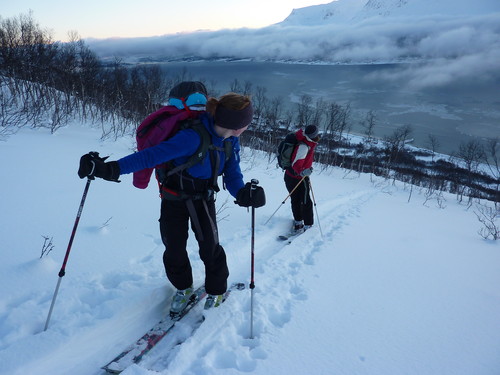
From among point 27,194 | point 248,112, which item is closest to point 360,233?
point 248,112

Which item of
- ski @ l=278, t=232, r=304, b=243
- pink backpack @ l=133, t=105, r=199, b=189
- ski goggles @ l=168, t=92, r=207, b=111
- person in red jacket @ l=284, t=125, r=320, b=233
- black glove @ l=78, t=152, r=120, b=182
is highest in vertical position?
ski goggles @ l=168, t=92, r=207, b=111

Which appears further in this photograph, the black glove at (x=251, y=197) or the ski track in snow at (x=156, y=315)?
the black glove at (x=251, y=197)

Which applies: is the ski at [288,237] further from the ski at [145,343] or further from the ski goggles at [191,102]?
the ski goggles at [191,102]

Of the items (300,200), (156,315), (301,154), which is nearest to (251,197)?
(156,315)

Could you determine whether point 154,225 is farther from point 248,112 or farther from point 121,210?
point 248,112

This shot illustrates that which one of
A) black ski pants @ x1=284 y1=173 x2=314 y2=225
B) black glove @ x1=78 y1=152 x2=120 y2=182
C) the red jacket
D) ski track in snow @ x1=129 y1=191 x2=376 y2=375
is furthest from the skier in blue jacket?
black ski pants @ x1=284 y1=173 x2=314 y2=225

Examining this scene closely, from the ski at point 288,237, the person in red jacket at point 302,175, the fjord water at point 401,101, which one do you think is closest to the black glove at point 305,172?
the person in red jacket at point 302,175

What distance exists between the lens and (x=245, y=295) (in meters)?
3.12

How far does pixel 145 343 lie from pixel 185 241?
900 mm

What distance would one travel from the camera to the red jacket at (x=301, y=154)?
4789mm

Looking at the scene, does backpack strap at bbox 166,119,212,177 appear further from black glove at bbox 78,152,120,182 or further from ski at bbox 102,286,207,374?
ski at bbox 102,286,207,374

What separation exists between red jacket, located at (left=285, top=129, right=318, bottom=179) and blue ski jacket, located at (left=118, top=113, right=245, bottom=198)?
233 cm

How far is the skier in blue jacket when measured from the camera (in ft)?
6.46

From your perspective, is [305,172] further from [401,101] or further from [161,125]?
[401,101]
